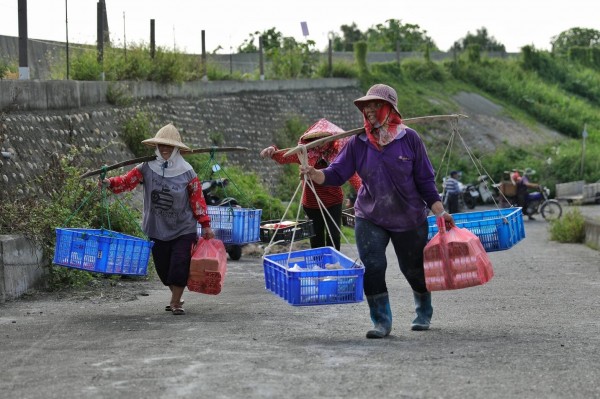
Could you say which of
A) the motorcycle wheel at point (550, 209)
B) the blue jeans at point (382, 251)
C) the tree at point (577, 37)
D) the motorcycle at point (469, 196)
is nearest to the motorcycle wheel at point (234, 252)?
the blue jeans at point (382, 251)

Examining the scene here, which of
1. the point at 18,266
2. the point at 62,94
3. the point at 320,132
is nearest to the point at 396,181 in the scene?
the point at 320,132

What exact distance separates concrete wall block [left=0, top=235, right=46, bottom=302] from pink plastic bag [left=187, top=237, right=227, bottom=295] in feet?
6.29

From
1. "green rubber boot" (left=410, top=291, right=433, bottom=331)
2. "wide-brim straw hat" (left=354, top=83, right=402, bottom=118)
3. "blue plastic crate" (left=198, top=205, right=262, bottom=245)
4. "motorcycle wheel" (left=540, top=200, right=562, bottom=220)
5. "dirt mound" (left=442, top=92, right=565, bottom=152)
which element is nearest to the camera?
"wide-brim straw hat" (left=354, top=83, right=402, bottom=118)

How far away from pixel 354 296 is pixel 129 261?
8.48ft

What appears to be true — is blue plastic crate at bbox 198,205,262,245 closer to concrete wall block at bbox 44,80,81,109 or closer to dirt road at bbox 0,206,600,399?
dirt road at bbox 0,206,600,399

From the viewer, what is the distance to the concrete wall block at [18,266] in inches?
455

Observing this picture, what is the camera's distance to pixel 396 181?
30.1ft

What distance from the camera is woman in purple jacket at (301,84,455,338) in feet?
30.1

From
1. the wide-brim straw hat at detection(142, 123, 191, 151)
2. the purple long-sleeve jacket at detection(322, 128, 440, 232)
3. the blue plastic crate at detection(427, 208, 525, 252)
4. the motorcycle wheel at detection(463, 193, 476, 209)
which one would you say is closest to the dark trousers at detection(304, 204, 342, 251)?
the blue plastic crate at detection(427, 208, 525, 252)

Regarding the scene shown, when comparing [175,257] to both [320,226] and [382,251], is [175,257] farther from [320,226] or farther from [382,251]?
[382,251]

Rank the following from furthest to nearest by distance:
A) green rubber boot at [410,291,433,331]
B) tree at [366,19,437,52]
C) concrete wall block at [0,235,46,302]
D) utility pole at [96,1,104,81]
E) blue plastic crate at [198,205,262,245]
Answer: tree at [366,19,437,52] → utility pole at [96,1,104,81] → blue plastic crate at [198,205,262,245] → concrete wall block at [0,235,46,302] → green rubber boot at [410,291,433,331]

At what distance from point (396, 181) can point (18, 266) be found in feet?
14.6

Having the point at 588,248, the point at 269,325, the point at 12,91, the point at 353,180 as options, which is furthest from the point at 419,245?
the point at 588,248

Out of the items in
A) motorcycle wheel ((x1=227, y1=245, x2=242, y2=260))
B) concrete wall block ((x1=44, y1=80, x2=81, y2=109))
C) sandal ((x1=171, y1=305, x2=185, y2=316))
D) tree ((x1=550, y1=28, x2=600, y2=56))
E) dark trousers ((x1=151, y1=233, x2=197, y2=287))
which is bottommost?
motorcycle wheel ((x1=227, y1=245, x2=242, y2=260))
